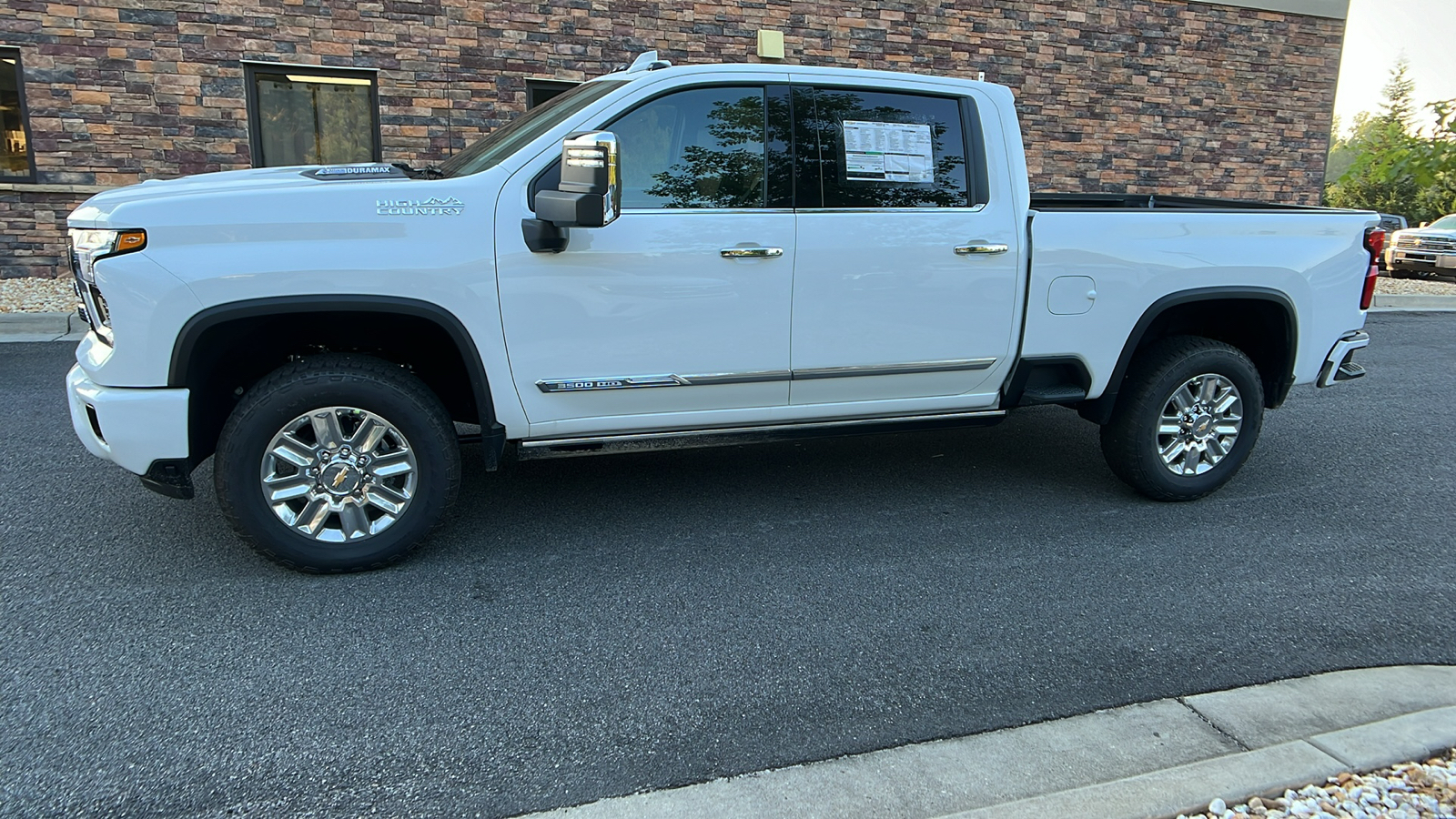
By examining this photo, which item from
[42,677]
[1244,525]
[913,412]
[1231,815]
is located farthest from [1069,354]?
[42,677]

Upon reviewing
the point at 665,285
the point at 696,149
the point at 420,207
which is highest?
the point at 696,149

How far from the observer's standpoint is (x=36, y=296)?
31.2 feet

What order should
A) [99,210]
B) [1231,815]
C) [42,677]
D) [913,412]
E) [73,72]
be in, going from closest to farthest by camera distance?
[1231,815]
[42,677]
[99,210]
[913,412]
[73,72]

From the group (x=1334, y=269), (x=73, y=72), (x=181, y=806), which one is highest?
(x=73, y=72)

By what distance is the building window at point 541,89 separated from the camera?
1141 cm

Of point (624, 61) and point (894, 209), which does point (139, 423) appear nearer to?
point (894, 209)

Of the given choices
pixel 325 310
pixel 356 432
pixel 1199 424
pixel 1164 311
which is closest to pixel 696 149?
pixel 325 310

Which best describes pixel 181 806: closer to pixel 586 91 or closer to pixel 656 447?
pixel 656 447

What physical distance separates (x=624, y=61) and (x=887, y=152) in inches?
325

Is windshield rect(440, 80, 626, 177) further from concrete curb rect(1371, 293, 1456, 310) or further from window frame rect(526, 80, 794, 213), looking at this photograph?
concrete curb rect(1371, 293, 1456, 310)

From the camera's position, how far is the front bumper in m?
3.41

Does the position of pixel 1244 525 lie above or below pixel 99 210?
below

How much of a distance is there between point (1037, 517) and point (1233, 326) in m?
1.63

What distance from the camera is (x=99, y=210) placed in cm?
340
